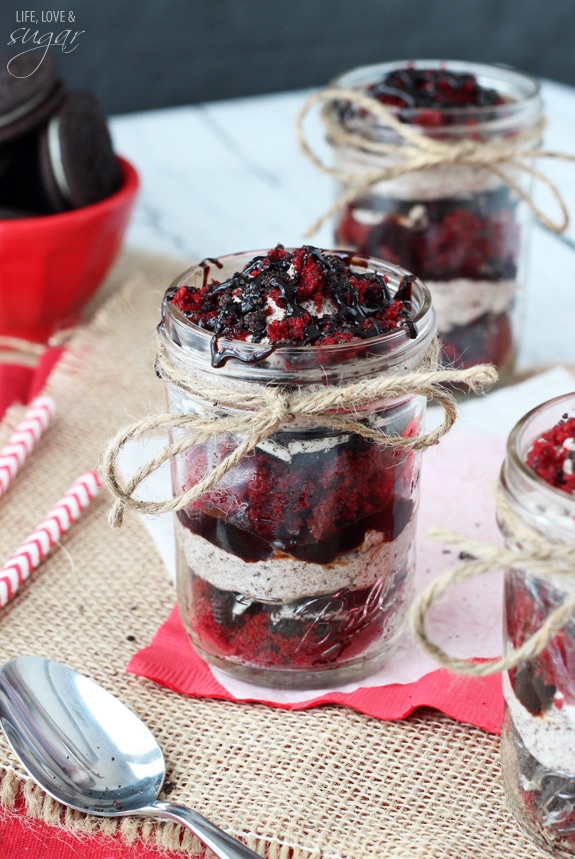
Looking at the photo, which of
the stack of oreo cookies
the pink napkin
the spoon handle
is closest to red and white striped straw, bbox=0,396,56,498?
the pink napkin

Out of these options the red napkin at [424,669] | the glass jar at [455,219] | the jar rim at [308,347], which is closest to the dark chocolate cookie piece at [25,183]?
the glass jar at [455,219]

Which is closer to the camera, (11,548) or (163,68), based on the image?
(11,548)

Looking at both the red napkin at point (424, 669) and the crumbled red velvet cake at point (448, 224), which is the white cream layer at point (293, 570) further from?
the crumbled red velvet cake at point (448, 224)

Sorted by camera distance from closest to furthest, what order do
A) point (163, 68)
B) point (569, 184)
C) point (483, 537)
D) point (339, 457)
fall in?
1. point (339, 457)
2. point (483, 537)
3. point (569, 184)
4. point (163, 68)

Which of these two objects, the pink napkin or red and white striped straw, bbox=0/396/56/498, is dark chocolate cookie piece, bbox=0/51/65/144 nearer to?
red and white striped straw, bbox=0/396/56/498

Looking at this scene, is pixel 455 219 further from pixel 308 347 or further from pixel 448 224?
pixel 308 347

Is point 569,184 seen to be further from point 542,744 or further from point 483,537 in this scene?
point 542,744

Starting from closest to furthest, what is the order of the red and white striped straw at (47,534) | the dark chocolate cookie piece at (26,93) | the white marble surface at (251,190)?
the red and white striped straw at (47,534) → the dark chocolate cookie piece at (26,93) → the white marble surface at (251,190)

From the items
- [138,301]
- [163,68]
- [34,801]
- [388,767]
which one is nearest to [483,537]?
[388,767]
